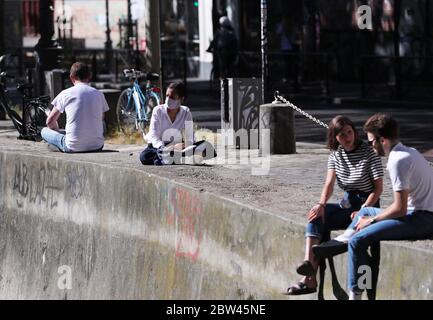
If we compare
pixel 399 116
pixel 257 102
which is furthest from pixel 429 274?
pixel 399 116

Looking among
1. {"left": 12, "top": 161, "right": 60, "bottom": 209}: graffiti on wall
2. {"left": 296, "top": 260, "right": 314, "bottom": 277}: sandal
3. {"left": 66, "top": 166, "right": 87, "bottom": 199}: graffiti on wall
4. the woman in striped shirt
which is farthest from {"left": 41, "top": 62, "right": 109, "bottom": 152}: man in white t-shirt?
{"left": 296, "top": 260, "right": 314, "bottom": 277}: sandal

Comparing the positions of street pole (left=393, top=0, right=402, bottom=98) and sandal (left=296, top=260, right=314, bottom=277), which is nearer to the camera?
sandal (left=296, top=260, right=314, bottom=277)

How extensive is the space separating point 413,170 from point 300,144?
8.09 m

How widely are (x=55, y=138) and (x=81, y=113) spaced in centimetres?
52

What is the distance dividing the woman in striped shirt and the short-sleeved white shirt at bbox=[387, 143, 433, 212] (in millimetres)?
590

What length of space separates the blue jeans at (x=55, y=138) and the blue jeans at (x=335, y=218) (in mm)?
5634

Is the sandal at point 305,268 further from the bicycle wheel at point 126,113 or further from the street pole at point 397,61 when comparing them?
the street pole at point 397,61

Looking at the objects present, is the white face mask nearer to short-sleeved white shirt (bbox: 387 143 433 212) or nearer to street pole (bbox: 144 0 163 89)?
short-sleeved white shirt (bbox: 387 143 433 212)

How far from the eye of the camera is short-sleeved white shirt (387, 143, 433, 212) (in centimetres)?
820

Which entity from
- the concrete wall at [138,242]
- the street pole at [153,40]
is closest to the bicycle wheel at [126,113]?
the street pole at [153,40]

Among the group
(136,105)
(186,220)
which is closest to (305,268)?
(186,220)

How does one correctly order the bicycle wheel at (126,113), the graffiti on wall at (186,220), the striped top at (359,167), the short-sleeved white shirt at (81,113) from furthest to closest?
the bicycle wheel at (126,113), the short-sleeved white shirt at (81,113), the graffiti on wall at (186,220), the striped top at (359,167)

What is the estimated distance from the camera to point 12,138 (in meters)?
17.0

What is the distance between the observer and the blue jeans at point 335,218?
28.6 feet
